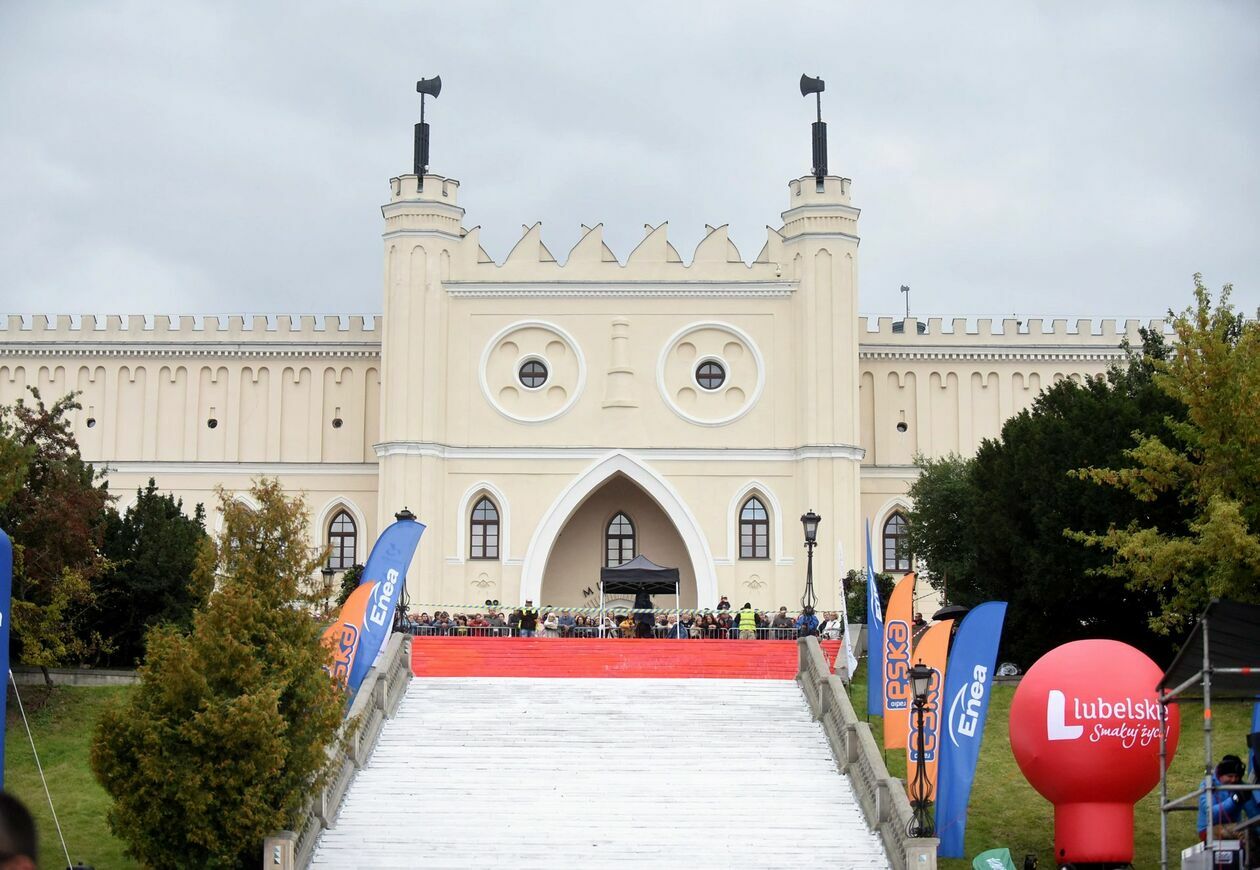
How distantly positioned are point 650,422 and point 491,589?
6.32 m

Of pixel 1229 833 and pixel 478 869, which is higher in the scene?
pixel 1229 833

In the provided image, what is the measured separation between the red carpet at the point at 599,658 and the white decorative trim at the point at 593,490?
1081 cm

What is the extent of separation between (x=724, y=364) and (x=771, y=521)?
15.0ft

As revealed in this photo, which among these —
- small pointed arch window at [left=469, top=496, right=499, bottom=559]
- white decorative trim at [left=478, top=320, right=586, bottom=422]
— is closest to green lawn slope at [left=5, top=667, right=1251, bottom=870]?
small pointed arch window at [left=469, top=496, right=499, bottom=559]

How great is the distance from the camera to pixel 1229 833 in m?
15.2

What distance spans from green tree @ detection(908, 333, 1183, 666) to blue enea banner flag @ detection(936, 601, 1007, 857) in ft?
40.7

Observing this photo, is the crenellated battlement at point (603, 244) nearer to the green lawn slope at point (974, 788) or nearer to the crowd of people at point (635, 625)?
the crowd of people at point (635, 625)

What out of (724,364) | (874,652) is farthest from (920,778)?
(724,364)

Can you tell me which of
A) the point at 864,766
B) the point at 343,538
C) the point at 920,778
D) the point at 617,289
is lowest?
the point at 864,766

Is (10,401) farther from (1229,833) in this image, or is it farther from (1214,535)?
(1229,833)

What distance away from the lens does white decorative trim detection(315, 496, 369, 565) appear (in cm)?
4722

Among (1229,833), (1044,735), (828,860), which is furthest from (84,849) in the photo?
(1229,833)

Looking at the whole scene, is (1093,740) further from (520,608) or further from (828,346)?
(828,346)

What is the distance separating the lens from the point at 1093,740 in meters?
19.4
